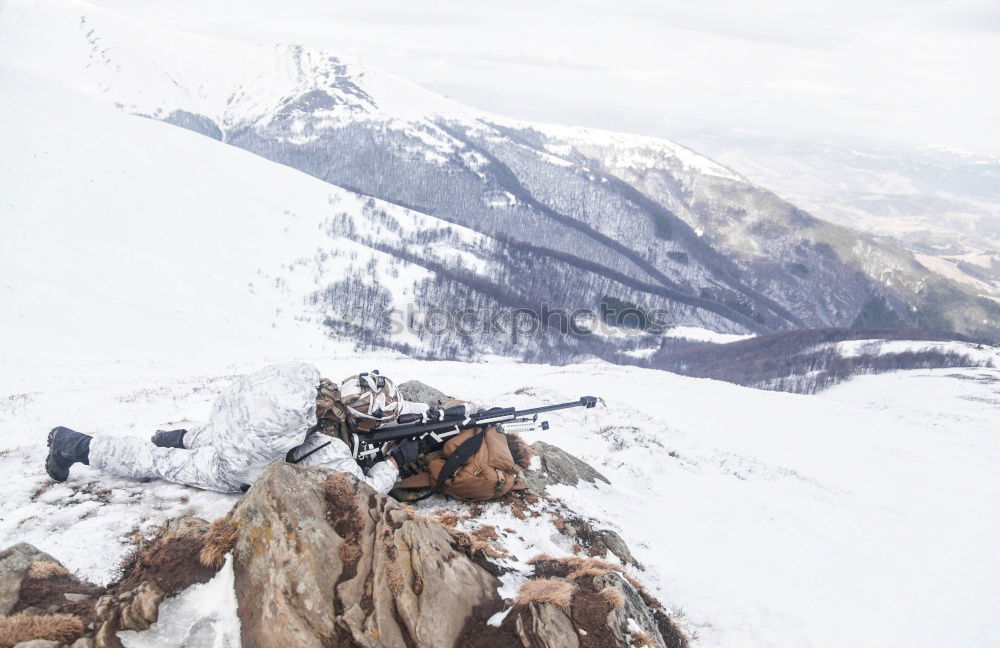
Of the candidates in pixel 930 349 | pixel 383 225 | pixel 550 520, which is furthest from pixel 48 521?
pixel 383 225

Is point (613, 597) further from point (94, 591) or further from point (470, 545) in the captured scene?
point (94, 591)

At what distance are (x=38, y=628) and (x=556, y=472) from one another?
30.3ft

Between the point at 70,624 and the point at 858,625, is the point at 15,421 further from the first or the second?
the point at 858,625

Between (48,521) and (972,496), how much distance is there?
88.6 ft

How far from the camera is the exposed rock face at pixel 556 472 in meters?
11.0

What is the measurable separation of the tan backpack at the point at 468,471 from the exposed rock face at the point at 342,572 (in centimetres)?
237

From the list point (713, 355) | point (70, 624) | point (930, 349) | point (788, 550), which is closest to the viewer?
point (70, 624)

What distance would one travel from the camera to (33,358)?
112 feet

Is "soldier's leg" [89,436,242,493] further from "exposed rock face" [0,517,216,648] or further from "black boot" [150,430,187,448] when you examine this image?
"exposed rock face" [0,517,216,648]

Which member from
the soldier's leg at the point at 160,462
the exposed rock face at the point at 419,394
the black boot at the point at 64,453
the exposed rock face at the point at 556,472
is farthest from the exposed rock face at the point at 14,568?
the exposed rock face at the point at 419,394

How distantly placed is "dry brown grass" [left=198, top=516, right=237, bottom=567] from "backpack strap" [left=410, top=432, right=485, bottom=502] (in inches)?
150

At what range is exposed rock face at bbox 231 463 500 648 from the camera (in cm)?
491

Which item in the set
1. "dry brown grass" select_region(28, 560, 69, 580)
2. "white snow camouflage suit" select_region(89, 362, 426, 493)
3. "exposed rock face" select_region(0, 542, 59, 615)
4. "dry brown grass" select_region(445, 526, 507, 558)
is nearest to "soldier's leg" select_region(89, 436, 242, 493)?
"white snow camouflage suit" select_region(89, 362, 426, 493)

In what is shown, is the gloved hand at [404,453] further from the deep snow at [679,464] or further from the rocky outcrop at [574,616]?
the rocky outcrop at [574,616]
